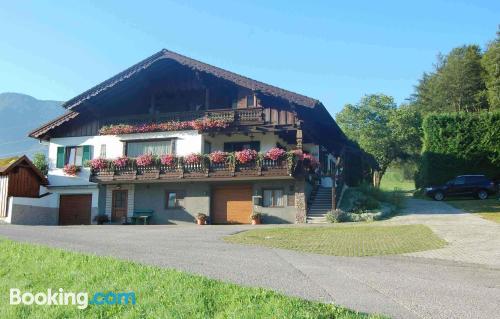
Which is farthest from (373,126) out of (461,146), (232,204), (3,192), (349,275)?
(349,275)

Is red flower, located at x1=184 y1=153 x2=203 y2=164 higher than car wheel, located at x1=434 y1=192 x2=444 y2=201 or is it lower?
higher

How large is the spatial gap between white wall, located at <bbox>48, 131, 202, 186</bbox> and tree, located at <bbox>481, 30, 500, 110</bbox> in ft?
111

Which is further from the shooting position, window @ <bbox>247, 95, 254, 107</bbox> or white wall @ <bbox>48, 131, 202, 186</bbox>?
white wall @ <bbox>48, 131, 202, 186</bbox>

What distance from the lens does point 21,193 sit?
28.5m

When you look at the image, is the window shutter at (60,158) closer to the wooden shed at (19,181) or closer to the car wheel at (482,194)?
the wooden shed at (19,181)

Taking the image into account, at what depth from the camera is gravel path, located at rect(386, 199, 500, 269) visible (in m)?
12.6

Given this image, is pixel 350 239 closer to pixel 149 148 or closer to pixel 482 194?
pixel 149 148

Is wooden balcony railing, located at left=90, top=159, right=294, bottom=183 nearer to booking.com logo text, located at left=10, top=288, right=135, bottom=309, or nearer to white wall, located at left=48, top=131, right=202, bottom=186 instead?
white wall, located at left=48, top=131, right=202, bottom=186

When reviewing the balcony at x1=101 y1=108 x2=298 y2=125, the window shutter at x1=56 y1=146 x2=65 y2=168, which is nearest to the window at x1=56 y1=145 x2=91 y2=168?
the window shutter at x1=56 y1=146 x2=65 y2=168

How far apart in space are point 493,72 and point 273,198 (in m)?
34.8

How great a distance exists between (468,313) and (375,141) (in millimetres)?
43754

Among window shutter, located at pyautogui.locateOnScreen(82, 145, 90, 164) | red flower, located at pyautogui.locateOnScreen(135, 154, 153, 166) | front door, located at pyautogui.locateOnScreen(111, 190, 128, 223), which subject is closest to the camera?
red flower, located at pyautogui.locateOnScreen(135, 154, 153, 166)

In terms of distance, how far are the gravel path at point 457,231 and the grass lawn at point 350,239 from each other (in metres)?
0.57

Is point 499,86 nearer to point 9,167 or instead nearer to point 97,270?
point 9,167
